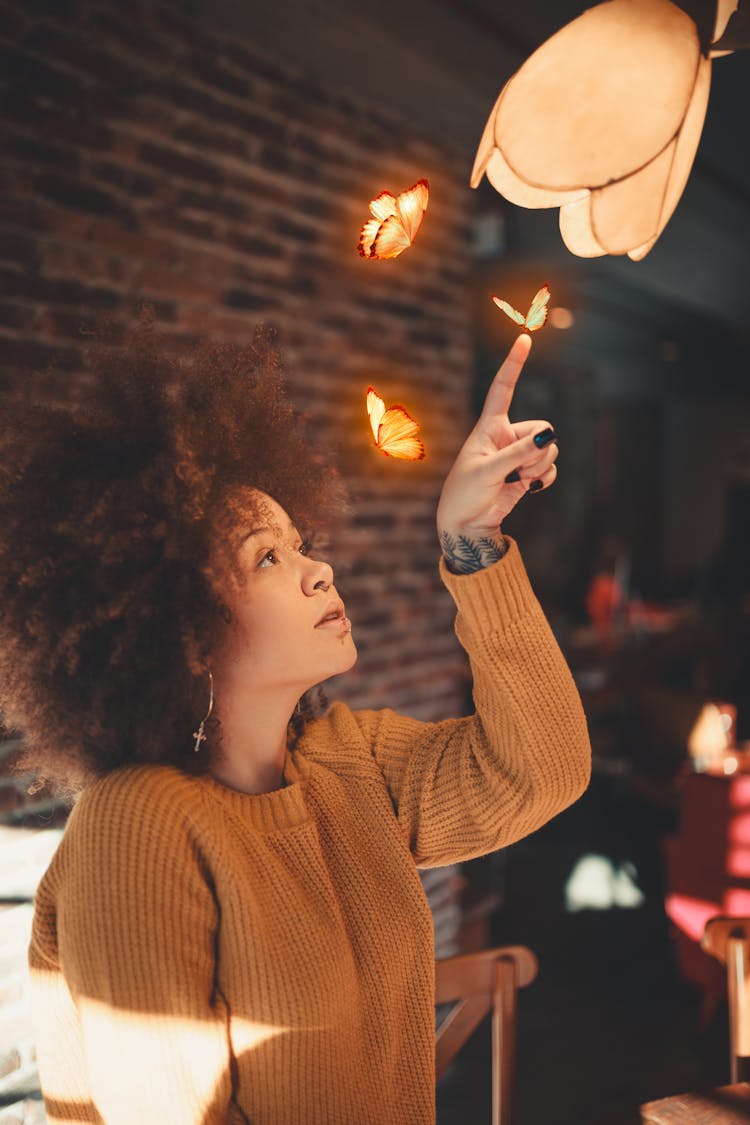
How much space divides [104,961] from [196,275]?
5.55ft

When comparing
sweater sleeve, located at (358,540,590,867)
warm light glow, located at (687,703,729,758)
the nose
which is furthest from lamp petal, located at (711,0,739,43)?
warm light glow, located at (687,703,729,758)

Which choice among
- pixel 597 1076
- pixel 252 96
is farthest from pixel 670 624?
pixel 252 96

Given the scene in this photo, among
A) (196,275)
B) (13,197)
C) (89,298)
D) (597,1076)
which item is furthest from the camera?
(597,1076)

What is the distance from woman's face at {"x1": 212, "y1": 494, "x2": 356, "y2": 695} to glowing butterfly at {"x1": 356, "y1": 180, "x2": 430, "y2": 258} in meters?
0.43

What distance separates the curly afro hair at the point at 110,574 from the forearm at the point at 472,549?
31cm

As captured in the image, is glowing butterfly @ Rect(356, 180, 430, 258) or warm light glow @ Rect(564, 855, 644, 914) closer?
glowing butterfly @ Rect(356, 180, 430, 258)

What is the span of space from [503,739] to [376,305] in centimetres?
186

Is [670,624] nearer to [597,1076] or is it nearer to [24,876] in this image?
[597,1076]

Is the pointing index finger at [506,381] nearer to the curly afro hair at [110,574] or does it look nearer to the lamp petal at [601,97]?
the lamp petal at [601,97]

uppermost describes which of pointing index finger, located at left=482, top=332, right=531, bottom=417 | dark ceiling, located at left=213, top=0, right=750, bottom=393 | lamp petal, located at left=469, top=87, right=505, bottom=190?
dark ceiling, located at left=213, top=0, right=750, bottom=393

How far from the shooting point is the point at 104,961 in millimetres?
1003

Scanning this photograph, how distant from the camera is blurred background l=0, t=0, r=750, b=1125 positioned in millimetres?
1870

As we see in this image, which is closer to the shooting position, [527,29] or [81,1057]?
[81,1057]

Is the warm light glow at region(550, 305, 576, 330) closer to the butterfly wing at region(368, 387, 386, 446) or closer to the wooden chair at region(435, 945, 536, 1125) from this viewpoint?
the wooden chair at region(435, 945, 536, 1125)
